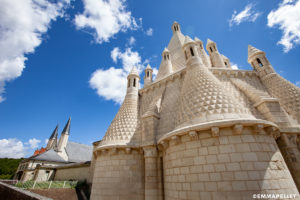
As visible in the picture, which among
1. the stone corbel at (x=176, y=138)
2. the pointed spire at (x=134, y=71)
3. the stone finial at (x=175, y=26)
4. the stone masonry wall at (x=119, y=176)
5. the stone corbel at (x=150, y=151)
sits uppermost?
the stone finial at (x=175, y=26)

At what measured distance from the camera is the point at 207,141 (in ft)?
18.9

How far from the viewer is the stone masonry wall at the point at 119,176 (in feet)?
26.0

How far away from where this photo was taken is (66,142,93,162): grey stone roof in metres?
35.1

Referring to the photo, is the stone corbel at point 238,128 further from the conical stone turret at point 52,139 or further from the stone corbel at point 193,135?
the conical stone turret at point 52,139

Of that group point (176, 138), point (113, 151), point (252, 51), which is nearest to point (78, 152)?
point (113, 151)

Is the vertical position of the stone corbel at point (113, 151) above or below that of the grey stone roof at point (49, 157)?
below

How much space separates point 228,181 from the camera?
485 centimetres

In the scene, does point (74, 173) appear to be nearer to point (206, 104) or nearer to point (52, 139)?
point (206, 104)

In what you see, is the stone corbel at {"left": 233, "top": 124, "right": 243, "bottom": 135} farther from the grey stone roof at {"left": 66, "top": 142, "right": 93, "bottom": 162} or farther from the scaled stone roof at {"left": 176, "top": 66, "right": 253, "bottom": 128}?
the grey stone roof at {"left": 66, "top": 142, "right": 93, "bottom": 162}

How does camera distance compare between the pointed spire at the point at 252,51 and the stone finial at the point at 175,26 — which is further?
the stone finial at the point at 175,26

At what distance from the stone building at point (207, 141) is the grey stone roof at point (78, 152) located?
32.1 meters

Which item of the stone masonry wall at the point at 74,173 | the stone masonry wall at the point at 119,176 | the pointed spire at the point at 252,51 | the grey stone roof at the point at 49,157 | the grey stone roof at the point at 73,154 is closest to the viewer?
the stone masonry wall at the point at 119,176

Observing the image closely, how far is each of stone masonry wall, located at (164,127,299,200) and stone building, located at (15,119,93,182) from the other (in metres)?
16.6

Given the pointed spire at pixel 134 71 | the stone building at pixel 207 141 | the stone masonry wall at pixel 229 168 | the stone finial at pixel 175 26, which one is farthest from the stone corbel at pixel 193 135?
the stone finial at pixel 175 26
